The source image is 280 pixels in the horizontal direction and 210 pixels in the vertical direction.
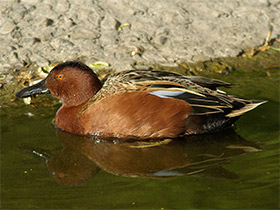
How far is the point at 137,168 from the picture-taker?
17.4ft

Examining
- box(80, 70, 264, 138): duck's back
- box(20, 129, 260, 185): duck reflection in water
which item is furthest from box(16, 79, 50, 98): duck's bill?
box(80, 70, 264, 138): duck's back

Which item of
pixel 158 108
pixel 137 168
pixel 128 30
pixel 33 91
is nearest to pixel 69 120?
pixel 33 91

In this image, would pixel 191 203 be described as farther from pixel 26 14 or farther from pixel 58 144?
pixel 26 14

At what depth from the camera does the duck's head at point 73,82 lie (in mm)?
6324

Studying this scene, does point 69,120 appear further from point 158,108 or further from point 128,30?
point 128,30

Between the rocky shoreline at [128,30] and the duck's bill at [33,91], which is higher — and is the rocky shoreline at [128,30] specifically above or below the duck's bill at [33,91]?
above

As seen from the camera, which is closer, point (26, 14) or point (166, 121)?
point (166, 121)

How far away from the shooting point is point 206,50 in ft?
27.6

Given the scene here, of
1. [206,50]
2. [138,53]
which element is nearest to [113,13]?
[138,53]

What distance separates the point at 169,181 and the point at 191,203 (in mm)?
470

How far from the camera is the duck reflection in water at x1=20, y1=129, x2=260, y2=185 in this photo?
17.1 feet

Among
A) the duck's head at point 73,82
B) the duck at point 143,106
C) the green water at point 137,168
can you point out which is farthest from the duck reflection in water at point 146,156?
the duck's head at point 73,82

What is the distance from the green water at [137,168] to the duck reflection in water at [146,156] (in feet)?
0.03

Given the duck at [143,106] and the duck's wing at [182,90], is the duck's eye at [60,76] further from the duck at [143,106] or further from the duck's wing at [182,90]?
the duck's wing at [182,90]
